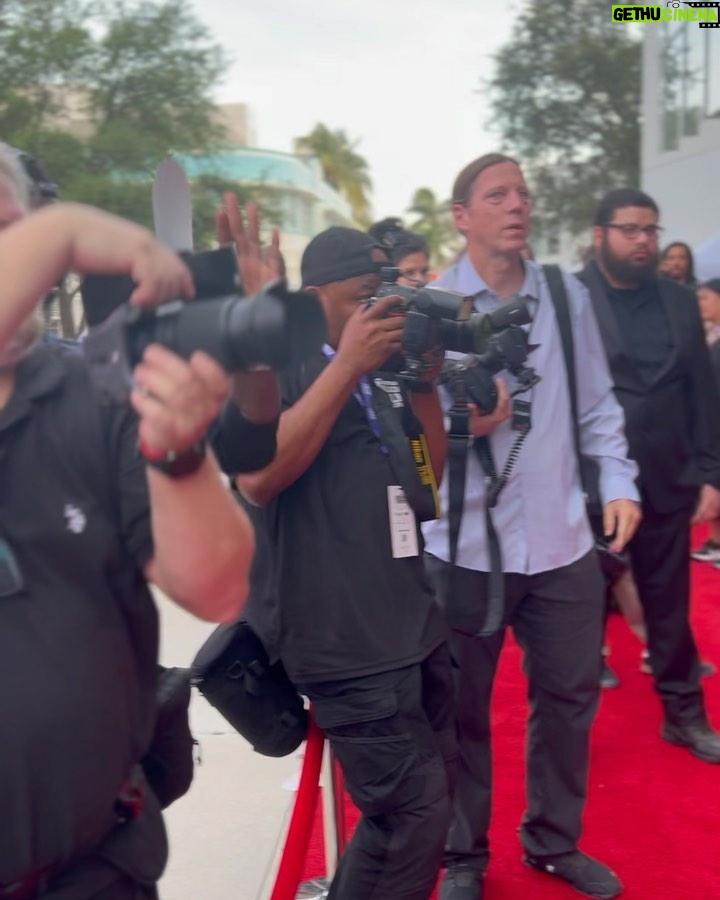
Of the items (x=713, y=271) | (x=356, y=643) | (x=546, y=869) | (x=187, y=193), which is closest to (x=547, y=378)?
(x=356, y=643)

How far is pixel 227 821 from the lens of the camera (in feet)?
12.5

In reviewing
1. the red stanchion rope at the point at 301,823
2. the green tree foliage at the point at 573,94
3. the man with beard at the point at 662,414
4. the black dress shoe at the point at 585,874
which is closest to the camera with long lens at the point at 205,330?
the red stanchion rope at the point at 301,823

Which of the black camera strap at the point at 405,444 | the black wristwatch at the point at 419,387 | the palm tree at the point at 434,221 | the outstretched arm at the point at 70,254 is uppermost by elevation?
the outstretched arm at the point at 70,254

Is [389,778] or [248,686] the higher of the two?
[248,686]

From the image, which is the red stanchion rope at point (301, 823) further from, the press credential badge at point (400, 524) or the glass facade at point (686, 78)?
the glass facade at point (686, 78)

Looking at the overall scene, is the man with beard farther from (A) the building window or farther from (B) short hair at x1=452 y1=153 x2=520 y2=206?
(A) the building window

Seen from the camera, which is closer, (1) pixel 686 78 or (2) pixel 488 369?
(2) pixel 488 369

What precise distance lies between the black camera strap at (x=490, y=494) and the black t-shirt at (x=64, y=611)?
160cm

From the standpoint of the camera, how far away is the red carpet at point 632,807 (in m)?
3.31

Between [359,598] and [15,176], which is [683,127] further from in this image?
[15,176]

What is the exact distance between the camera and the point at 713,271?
10.0 metres

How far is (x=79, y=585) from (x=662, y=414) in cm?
308

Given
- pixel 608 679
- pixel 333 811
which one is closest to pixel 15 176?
pixel 333 811

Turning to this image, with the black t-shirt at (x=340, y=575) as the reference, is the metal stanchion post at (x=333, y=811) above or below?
below
